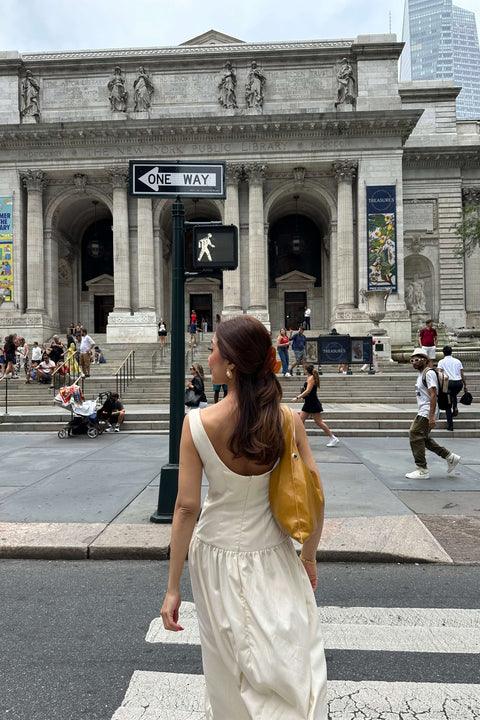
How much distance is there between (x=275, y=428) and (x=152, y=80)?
34.5 meters

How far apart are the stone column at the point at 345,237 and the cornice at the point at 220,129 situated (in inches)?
85.8

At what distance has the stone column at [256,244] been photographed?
3045 centimetres

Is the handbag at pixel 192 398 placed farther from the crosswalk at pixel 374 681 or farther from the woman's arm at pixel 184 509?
the woman's arm at pixel 184 509

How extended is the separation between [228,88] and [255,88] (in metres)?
1.60

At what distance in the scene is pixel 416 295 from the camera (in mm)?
33656

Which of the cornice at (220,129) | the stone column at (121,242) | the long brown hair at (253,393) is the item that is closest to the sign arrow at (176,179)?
the long brown hair at (253,393)

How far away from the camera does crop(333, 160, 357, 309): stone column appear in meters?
30.0

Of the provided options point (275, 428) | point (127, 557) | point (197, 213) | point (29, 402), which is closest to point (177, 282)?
point (127, 557)

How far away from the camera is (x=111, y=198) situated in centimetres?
3197

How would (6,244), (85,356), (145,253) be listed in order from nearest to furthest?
(85,356)
(6,244)
(145,253)

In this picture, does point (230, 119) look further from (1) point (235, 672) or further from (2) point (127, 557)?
(1) point (235, 672)

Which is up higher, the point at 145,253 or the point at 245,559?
the point at 145,253

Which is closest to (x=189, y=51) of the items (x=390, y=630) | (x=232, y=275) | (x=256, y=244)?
(x=256, y=244)

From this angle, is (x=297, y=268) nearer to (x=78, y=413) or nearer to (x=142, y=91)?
(x=142, y=91)
